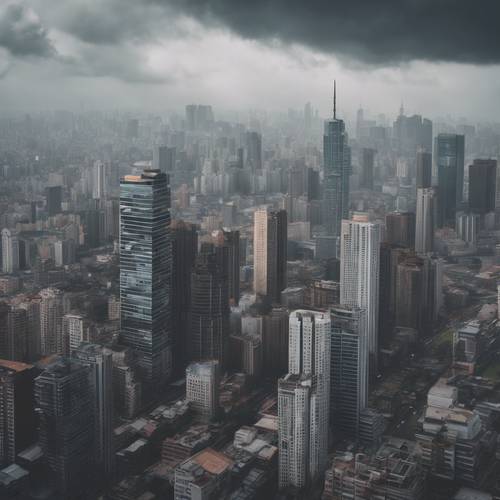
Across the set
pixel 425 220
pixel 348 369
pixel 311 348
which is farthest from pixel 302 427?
pixel 425 220

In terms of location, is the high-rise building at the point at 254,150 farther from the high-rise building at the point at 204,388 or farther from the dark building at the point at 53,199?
the high-rise building at the point at 204,388

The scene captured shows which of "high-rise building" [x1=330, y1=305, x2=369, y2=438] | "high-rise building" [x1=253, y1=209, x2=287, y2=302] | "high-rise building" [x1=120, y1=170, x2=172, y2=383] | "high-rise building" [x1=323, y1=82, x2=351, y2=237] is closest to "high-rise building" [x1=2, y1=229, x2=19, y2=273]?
"high-rise building" [x1=120, y1=170, x2=172, y2=383]

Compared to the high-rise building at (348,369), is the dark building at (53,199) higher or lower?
higher

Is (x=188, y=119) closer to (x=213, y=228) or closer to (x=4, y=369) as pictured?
(x=213, y=228)

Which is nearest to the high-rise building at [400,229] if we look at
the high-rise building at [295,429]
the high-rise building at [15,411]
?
the high-rise building at [295,429]

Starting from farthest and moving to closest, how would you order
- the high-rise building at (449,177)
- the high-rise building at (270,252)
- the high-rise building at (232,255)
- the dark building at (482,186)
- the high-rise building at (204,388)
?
the high-rise building at (449,177) < the dark building at (482,186) < the high-rise building at (270,252) < the high-rise building at (232,255) < the high-rise building at (204,388)

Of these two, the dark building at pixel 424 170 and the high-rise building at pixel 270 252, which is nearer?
the high-rise building at pixel 270 252

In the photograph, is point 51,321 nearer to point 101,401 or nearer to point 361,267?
point 101,401
